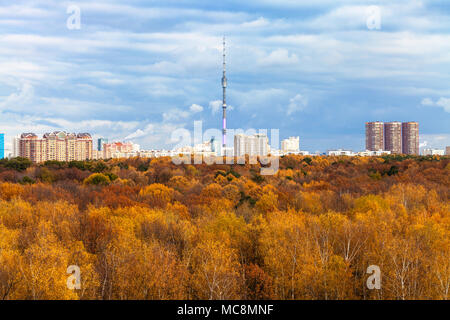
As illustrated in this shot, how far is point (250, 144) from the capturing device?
118 metres

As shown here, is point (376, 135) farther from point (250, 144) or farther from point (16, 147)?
point (16, 147)

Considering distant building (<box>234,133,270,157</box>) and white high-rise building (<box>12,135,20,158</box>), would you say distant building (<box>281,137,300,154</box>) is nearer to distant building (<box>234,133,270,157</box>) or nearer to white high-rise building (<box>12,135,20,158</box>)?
distant building (<box>234,133,270,157</box>)

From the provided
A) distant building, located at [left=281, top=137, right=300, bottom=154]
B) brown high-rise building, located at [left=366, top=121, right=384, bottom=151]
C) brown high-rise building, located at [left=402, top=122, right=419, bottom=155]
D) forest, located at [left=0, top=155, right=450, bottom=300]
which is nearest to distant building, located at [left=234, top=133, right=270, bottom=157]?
brown high-rise building, located at [left=366, top=121, right=384, bottom=151]

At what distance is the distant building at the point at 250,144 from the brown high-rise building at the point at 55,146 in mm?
32263

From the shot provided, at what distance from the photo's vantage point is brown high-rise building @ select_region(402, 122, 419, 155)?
138 metres

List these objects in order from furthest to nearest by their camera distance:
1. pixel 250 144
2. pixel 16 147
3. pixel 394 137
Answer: pixel 394 137
pixel 250 144
pixel 16 147

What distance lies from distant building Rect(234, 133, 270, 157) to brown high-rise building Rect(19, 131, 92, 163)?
32263 millimetres

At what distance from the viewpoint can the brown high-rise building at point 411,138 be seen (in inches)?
5438

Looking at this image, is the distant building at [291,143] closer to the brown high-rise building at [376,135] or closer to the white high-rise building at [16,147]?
the brown high-rise building at [376,135]

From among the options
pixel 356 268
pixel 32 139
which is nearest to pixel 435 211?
pixel 356 268

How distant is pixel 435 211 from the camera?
109 ft

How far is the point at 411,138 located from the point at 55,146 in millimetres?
88600

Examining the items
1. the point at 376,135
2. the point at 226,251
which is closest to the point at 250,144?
the point at 376,135

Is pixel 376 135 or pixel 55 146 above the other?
pixel 376 135
